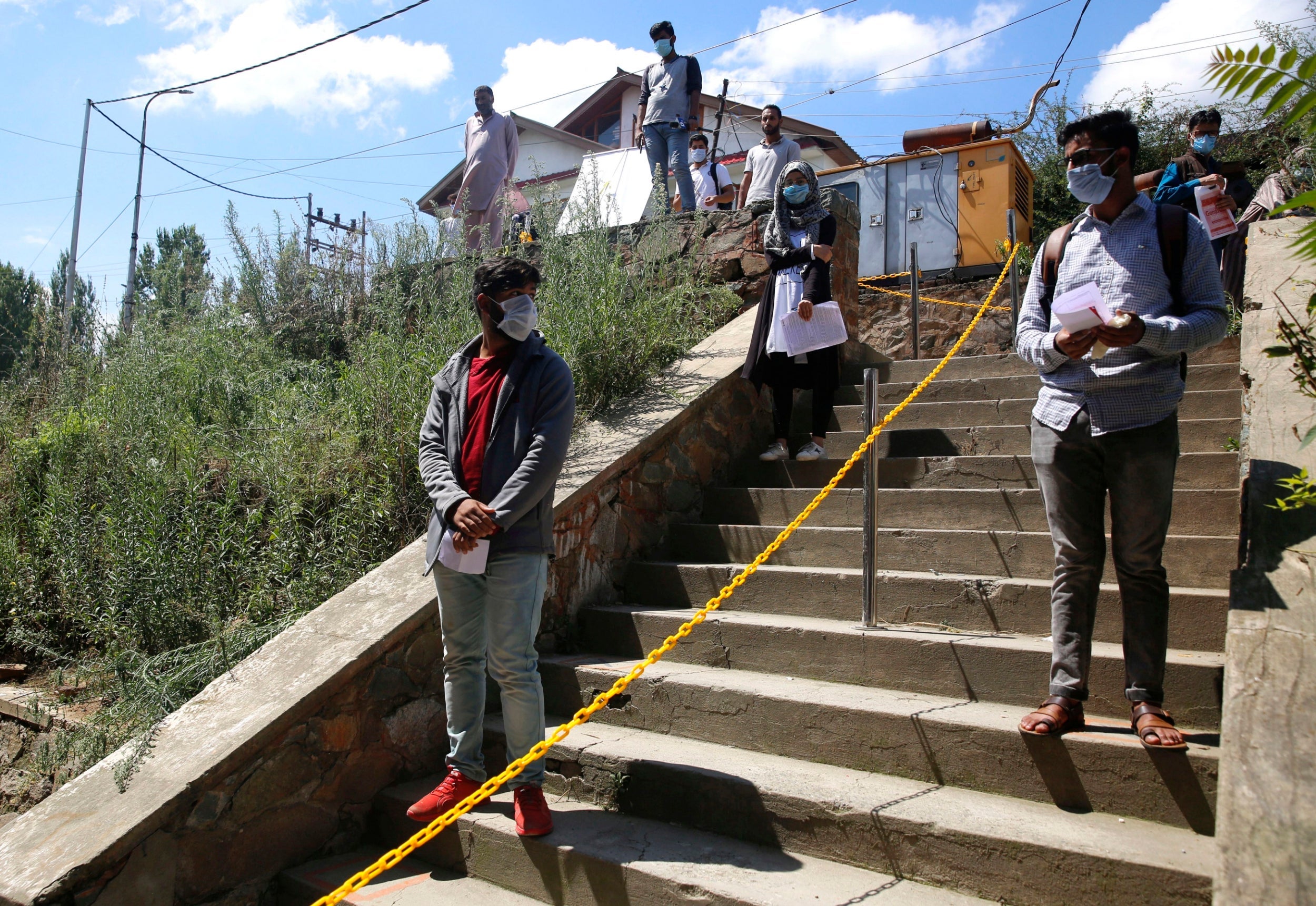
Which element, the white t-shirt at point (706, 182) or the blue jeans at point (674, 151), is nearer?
the blue jeans at point (674, 151)

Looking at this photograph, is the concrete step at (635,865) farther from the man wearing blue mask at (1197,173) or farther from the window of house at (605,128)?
the window of house at (605,128)

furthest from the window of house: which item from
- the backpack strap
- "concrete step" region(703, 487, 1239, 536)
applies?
the backpack strap

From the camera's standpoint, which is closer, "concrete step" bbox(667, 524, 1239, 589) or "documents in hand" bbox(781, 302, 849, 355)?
"concrete step" bbox(667, 524, 1239, 589)

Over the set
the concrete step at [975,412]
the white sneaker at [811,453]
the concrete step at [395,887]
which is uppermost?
the concrete step at [975,412]

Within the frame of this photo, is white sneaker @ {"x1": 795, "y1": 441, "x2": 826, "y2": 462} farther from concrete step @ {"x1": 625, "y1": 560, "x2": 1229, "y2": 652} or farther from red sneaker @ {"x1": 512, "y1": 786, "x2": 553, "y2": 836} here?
red sneaker @ {"x1": 512, "y1": 786, "x2": 553, "y2": 836}

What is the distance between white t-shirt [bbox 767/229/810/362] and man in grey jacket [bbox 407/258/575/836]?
2202 millimetres

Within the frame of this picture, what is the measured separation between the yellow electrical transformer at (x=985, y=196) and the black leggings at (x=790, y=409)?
6.56 m

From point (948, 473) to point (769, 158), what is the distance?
3830 mm

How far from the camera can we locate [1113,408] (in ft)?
8.97

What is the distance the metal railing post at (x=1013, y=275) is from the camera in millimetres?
7715

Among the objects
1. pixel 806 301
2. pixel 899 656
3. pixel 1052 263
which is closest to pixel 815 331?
pixel 806 301

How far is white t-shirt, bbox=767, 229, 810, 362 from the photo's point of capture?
203 inches

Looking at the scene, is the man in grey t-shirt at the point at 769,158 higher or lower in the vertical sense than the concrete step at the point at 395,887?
higher

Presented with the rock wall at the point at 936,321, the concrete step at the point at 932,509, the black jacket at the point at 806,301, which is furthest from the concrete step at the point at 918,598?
the rock wall at the point at 936,321
